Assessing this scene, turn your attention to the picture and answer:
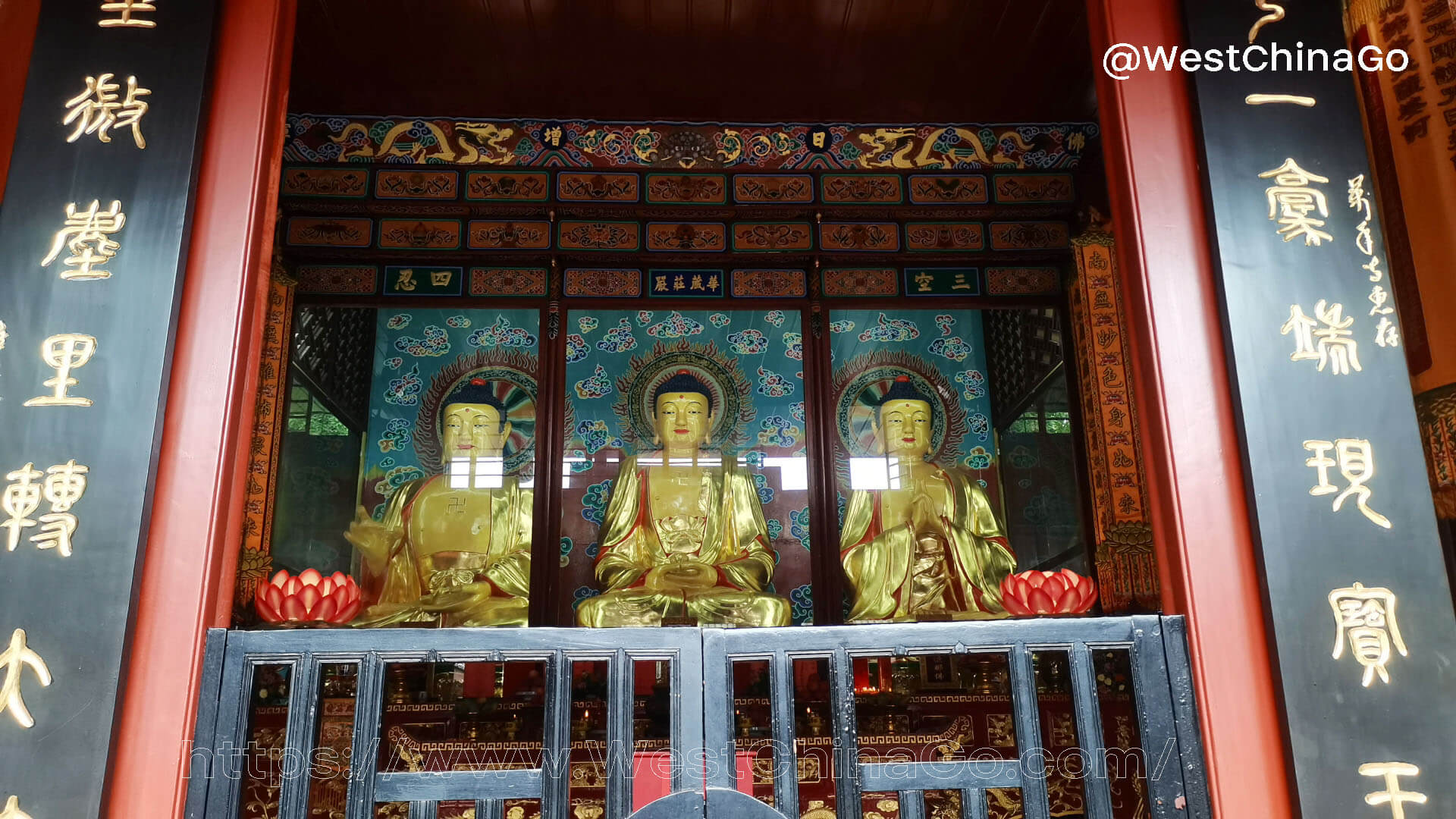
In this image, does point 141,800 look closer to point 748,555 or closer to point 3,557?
point 3,557

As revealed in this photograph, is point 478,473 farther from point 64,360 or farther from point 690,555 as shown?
point 64,360

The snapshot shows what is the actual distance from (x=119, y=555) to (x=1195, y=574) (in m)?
1.99

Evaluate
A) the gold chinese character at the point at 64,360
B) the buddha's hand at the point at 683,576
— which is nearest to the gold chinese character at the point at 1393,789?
the gold chinese character at the point at 64,360

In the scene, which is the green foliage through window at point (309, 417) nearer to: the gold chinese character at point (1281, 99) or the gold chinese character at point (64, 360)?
the gold chinese character at point (64, 360)

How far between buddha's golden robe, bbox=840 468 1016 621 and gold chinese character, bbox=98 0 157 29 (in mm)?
3104

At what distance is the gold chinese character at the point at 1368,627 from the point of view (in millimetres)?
1872

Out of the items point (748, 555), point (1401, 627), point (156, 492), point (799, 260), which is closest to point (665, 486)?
point (748, 555)

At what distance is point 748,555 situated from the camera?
173 inches

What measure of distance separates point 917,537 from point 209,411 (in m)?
3.12

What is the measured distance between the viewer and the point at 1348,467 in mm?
1987

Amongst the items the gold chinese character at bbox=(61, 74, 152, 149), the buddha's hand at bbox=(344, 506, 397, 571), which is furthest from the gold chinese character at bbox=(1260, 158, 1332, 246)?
the buddha's hand at bbox=(344, 506, 397, 571)

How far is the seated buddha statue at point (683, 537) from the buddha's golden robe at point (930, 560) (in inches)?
14.6

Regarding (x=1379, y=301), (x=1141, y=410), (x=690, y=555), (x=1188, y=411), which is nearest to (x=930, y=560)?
(x=690, y=555)

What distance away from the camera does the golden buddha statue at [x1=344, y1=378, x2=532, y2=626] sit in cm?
426
